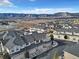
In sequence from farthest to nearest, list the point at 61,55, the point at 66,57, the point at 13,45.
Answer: the point at 13,45 < the point at 61,55 < the point at 66,57

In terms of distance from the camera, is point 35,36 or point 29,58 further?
point 35,36

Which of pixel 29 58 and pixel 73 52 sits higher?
pixel 73 52

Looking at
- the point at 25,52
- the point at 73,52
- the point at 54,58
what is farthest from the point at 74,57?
the point at 25,52

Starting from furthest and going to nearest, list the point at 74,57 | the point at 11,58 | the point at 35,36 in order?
the point at 35,36 → the point at 11,58 → the point at 74,57

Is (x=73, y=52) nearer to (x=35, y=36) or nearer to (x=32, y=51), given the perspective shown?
(x=32, y=51)

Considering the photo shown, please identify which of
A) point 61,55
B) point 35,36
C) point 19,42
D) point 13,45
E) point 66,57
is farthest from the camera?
point 35,36

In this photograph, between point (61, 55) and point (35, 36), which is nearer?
point (61, 55)

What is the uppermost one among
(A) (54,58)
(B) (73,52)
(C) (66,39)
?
(B) (73,52)

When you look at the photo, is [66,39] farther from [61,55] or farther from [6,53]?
[61,55]

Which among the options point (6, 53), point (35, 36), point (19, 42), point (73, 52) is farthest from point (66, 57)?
point (35, 36)
